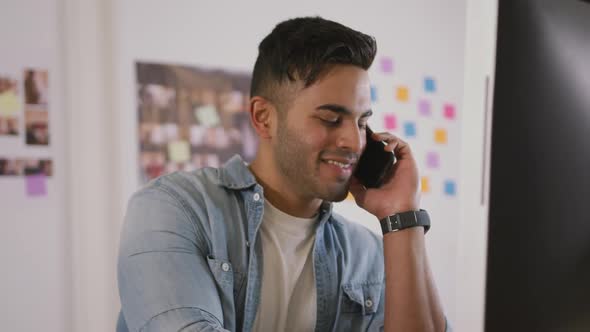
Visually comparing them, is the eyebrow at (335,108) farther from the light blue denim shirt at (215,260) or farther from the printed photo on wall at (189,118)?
the printed photo on wall at (189,118)

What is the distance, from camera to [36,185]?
180cm

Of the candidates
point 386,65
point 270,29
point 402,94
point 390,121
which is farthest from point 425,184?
point 270,29

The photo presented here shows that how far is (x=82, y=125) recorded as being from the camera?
1.87 meters

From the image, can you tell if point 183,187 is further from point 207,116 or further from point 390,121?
point 390,121

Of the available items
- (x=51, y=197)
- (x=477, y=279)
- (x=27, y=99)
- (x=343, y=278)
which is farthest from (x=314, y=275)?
(x=27, y=99)

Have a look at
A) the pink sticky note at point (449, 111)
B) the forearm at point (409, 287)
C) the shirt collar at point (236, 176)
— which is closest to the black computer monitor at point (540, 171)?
the forearm at point (409, 287)

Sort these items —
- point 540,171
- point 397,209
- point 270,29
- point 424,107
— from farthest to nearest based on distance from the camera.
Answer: point 424,107, point 270,29, point 397,209, point 540,171

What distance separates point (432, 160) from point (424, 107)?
306 millimetres

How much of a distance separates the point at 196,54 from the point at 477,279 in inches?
72.8

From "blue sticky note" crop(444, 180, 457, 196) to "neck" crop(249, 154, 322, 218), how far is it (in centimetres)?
178

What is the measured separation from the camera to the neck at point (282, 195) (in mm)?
1146

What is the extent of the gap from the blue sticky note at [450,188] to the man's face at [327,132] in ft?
5.94

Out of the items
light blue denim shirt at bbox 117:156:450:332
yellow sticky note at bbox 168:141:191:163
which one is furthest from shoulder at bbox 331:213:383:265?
yellow sticky note at bbox 168:141:191:163

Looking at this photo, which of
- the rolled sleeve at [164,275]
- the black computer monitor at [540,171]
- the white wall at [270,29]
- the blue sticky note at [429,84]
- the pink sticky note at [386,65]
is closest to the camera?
the black computer monitor at [540,171]
